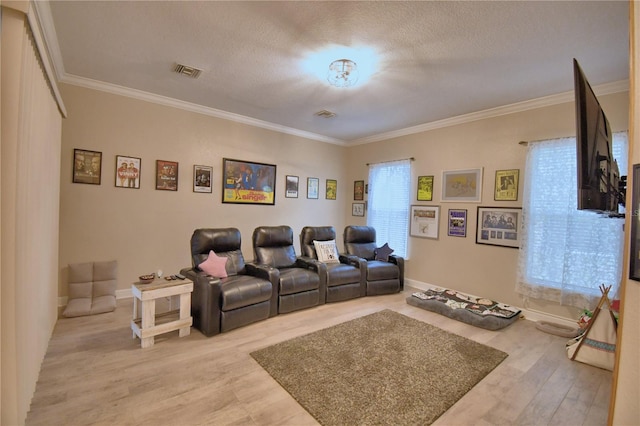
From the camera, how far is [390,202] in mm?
5398

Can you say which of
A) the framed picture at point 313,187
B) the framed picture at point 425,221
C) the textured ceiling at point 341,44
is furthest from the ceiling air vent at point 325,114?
the framed picture at point 425,221

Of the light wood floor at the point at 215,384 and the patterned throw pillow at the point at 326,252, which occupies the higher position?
the patterned throw pillow at the point at 326,252

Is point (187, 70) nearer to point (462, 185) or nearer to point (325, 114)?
point (325, 114)

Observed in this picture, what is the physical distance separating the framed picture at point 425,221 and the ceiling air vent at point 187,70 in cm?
386

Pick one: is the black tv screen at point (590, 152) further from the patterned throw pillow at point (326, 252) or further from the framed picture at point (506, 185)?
the patterned throw pillow at point (326, 252)

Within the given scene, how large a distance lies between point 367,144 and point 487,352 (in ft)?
14.0

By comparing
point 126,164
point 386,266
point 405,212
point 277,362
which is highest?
point 126,164

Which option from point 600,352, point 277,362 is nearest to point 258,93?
point 277,362

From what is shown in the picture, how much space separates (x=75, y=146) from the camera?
349 cm

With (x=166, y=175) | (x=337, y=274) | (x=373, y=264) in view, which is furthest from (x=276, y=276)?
(x=166, y=175)

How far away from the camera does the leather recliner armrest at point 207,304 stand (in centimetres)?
286

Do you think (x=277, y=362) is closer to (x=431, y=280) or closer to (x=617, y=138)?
(x=431, y=280)

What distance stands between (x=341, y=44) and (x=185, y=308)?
2.95 metres

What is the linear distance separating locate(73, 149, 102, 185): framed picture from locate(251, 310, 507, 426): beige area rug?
3.04 m
